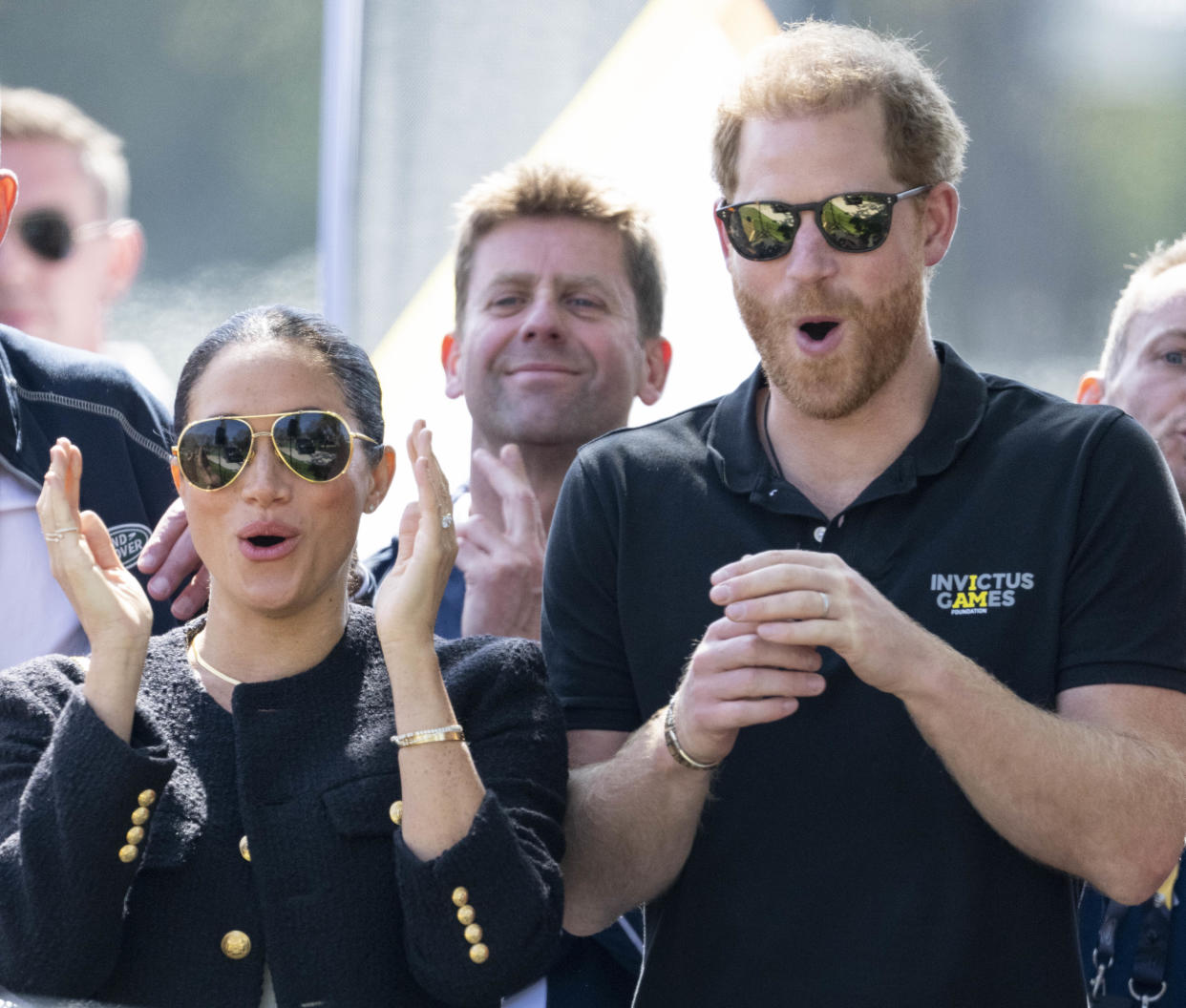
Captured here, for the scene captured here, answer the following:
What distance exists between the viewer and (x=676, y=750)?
2139 mm

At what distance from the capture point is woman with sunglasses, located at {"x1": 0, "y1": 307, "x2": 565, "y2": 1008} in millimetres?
1923

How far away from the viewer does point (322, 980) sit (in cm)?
A: 194

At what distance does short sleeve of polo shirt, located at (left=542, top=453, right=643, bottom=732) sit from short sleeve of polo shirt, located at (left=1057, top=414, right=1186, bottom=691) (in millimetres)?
656

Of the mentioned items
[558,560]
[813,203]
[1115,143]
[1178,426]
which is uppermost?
[1115,143]

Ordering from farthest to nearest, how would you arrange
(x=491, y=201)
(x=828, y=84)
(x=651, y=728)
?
(x=491, y=201), (x=828, y=84), (x=651, y=728)

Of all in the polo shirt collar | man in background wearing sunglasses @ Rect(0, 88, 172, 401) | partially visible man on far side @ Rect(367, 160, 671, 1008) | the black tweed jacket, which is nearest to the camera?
the black tweed jacket

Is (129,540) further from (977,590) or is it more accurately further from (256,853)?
(977,590)

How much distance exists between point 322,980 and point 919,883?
0.82 metres

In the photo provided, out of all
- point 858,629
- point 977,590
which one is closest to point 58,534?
point 858,629

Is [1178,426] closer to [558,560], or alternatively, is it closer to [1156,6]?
[558,560]

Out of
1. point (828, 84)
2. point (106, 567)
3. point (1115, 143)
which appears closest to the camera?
point (106, 567)

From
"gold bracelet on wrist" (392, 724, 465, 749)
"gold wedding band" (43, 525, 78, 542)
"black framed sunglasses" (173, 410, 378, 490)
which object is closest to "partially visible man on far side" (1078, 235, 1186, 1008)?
"gold bracelet on wrist" (392, 724, 465, 749)

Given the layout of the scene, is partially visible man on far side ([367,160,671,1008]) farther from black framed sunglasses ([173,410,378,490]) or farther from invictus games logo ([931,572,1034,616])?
invictus games logo ([931,572,1034,616])

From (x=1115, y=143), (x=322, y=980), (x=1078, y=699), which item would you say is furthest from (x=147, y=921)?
(x=1115, y=143)
